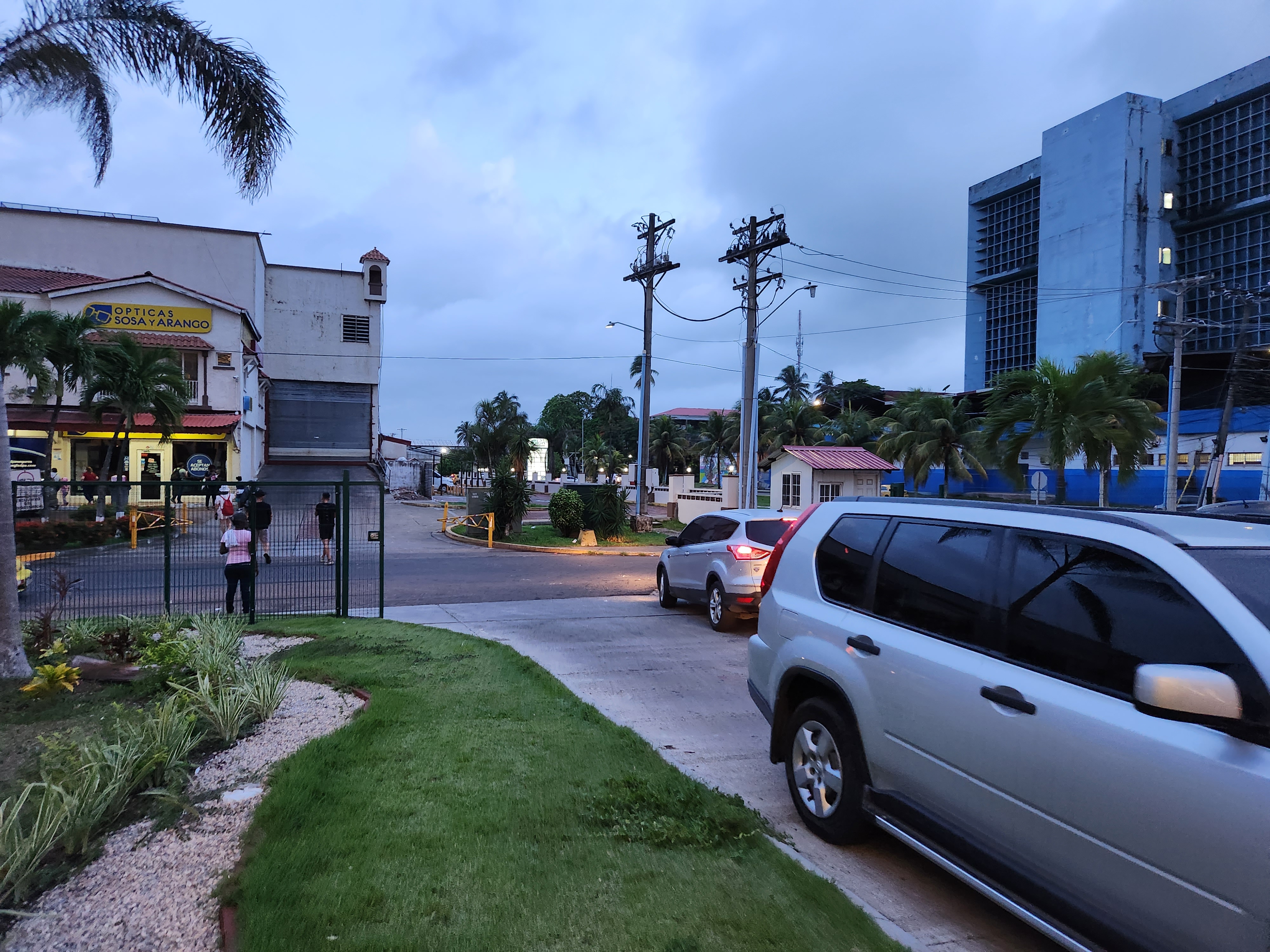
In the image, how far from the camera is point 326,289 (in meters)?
51.0

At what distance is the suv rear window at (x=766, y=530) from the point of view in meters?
11.1

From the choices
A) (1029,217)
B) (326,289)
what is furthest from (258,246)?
(1029,217)

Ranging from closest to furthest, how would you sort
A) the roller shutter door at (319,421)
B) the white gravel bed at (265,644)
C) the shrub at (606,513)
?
the white gravel bed at (265,644) → the shrub at (606,513) → the roller shutter door at (319,421)

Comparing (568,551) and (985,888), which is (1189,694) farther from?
(568,551)

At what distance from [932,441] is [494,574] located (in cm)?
2316

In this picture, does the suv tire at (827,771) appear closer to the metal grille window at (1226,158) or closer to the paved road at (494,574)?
the paved road at (494,574)

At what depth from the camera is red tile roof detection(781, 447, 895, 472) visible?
2480 centimetres

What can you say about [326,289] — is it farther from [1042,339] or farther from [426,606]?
[1042,339]

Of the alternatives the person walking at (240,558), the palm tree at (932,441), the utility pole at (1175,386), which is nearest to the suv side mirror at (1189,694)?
the person walking at (240,558)

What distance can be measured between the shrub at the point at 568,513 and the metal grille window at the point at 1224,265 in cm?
4705

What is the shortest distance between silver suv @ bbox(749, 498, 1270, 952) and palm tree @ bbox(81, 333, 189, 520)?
25504 mm

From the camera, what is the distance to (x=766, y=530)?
11.3 m

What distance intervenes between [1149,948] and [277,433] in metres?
53.2

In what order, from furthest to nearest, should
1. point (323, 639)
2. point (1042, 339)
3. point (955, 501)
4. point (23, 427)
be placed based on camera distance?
point (1042, 339) → point (23, 427) → point (323, 639) → point (955, 501)
